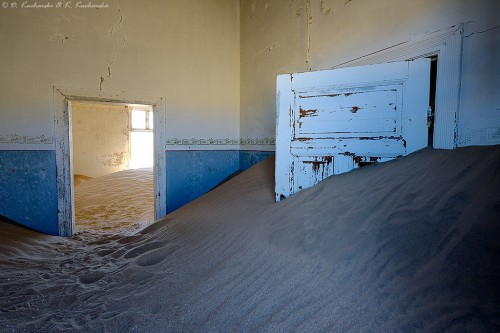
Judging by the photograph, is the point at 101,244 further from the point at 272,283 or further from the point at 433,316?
the point at 433,316

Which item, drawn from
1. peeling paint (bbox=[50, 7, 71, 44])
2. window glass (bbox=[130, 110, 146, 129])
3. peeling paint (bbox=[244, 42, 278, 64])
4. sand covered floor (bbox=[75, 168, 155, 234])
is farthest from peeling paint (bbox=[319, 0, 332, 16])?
window glass (bbox=[130, 110, 146, 129])

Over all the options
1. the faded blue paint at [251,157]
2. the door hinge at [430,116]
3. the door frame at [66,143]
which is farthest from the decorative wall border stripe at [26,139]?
the door hinge at [430,116]

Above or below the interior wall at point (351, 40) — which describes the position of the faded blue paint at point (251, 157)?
below

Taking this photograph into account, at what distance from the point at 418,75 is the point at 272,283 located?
215 centimetres

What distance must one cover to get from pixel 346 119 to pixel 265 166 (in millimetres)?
1662

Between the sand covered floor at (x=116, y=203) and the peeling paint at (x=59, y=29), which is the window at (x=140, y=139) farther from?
the peeling paint at (x=59, y=29)

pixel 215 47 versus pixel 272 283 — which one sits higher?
pixel 215 47

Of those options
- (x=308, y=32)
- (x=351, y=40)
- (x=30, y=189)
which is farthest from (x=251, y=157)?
(x=30, y=189)

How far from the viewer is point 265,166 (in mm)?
4117

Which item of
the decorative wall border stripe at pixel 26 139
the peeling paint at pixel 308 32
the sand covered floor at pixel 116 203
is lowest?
the sand covered floor at pixel 116 203

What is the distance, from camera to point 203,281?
79.4 inches

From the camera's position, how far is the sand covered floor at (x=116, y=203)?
15.9ft

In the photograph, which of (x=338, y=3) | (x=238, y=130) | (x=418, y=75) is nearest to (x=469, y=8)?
(x=418, y=75)

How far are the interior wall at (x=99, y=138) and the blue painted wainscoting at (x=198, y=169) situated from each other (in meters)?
6.21
